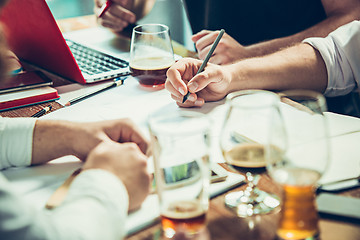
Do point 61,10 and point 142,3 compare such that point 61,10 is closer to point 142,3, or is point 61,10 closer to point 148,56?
point 142,3

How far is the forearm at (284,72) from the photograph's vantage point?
128cm

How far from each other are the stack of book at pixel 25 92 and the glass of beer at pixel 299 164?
842 mm

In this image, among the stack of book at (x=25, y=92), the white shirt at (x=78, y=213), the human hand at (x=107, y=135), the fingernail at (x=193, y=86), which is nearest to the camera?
the white shirt at (x=78, y=213)

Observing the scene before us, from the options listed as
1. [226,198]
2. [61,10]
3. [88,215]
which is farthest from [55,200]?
[61,10]

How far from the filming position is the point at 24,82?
1.33 m

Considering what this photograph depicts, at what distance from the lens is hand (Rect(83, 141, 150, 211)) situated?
0.72m

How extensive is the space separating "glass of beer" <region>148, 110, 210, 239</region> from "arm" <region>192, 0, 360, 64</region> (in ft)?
2.82

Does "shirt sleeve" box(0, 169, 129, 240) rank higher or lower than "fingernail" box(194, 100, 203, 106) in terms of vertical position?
higher

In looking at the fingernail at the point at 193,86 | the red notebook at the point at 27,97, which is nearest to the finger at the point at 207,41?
the fingernail at the point at 193,86

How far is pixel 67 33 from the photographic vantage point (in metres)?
1.95

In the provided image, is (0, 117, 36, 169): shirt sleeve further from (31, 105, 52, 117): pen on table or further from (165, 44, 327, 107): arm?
(165, 44, 327, 107): arm

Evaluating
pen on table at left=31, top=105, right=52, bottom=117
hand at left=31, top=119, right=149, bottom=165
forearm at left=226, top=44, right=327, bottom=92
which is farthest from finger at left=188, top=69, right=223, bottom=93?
pen on table at left=31, top=105, right=52, bottom=117

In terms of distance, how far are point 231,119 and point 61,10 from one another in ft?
11.9

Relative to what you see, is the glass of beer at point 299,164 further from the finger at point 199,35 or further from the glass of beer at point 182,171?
the finger at point 199,35
